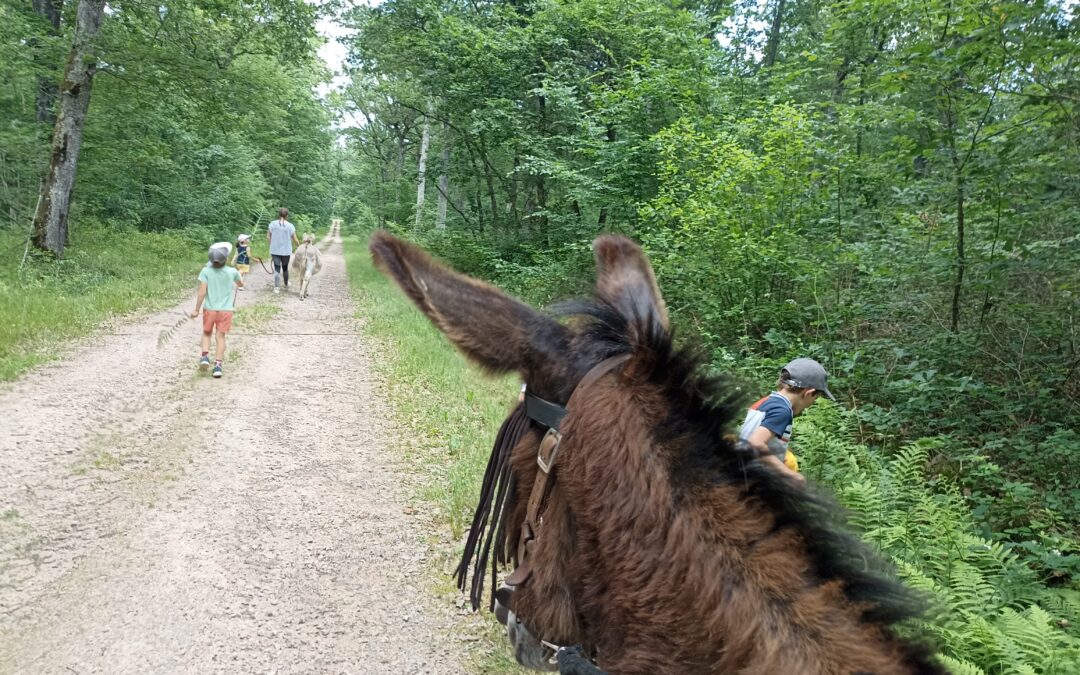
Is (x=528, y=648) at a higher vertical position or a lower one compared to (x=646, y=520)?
lower

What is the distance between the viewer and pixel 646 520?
110cm

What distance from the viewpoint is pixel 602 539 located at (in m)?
1.15

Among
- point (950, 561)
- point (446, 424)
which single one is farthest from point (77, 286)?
point (950, 561)

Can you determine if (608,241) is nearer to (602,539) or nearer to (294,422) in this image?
(602,539)

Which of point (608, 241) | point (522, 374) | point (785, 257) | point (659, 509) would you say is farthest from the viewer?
point (785, 257)

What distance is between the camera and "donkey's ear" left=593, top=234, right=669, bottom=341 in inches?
48.8

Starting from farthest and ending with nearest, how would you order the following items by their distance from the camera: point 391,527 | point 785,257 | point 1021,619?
point 785,257
point 391,527
point 1021,619

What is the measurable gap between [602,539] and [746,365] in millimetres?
6429

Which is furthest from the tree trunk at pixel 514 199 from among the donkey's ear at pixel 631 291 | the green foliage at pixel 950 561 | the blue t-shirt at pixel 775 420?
the donkey's ear at pixel 631 291

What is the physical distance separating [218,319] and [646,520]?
858 centimetres

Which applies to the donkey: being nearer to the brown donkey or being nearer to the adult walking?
the adult walking

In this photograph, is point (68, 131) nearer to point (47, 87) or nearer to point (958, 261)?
point (47, 87)

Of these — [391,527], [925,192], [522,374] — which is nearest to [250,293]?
[391,527]

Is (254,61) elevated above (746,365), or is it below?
above
